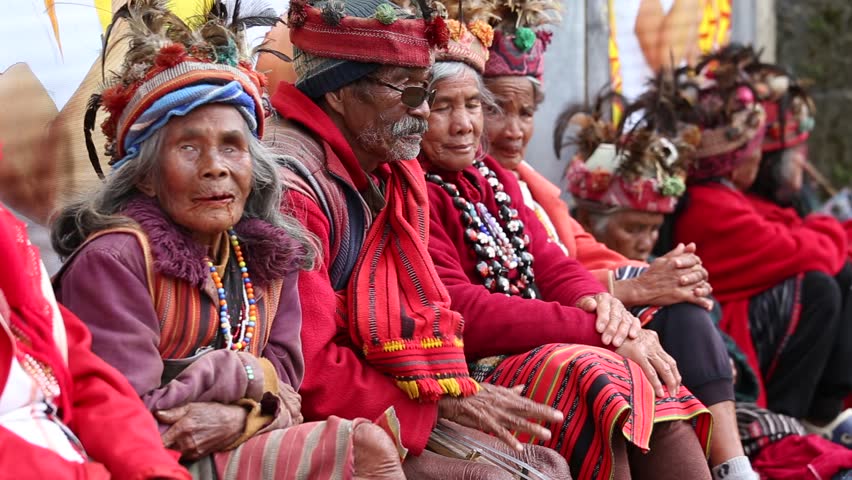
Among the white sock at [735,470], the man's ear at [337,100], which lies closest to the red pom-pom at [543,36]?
the man's ear at [337,100]

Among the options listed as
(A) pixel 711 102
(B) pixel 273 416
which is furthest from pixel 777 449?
(B) pixel 273 416

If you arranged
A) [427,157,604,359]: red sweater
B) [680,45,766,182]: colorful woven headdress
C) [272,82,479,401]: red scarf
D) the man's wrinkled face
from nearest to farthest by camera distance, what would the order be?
[272,82,479,401]: red scarf < the man's wrinkled face < [427,157,604,359]: red sweater < [680,45,766,182]: colorful woven headdress

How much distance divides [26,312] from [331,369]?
110cm

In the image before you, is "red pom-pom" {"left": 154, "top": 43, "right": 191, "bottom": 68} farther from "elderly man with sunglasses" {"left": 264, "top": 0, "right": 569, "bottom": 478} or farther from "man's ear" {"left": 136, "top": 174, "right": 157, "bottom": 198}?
"elderly man with sunglasses" {"left": 264, "top": 0, "right": 569, "bottom": 478}

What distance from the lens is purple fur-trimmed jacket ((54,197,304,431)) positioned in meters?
2.79

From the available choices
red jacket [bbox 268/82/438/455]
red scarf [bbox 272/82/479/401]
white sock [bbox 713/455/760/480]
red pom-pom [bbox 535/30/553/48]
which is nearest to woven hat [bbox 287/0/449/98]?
red scarf [bbox 272/82/479/401]

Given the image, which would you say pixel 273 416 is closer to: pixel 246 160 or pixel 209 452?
pixel 209 452

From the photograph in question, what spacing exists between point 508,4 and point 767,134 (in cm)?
Result: 236

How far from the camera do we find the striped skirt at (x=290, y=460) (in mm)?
2865

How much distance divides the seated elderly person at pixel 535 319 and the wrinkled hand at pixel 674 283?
245mm

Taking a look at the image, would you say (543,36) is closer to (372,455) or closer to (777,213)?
(777,213)

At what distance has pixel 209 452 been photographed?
2889 millimetres

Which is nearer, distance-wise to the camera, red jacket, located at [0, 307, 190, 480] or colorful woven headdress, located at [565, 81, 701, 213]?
red jacket, located at [0, 307, 190, 480]

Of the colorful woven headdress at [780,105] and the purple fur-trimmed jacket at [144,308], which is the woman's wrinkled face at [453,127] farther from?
the colorful woven headdress at [780,105]
